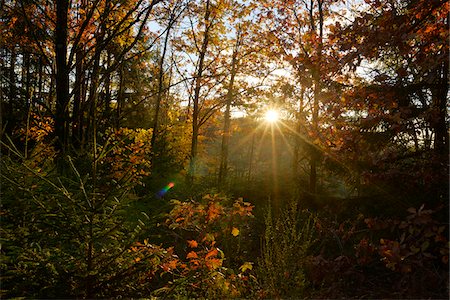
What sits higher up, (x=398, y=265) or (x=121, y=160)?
(x=121, y=160)

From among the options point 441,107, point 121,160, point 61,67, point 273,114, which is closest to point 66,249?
point 61,67

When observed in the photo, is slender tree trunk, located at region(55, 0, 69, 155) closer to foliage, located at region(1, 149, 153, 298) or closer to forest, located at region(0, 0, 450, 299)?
forest, located at region(0, 0, 450, 299)

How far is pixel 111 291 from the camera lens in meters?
2.95

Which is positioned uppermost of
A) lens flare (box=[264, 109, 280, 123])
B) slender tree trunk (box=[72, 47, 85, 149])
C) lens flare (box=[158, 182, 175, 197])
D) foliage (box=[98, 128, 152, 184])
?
lens flare (box=[264, 109, 280, 123])

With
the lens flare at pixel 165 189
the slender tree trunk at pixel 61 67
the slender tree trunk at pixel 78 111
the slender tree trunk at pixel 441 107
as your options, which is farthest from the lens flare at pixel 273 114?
the slender tree trunk at pixel 61 67

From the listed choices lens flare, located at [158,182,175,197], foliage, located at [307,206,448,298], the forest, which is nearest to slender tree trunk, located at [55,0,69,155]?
the forest

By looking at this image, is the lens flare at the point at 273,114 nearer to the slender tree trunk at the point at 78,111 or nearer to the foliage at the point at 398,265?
the slender tree trunk at the point at 78,111

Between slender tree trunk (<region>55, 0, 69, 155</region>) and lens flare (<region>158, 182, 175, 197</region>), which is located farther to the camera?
lens flare (<region>158, 182, 175, 197</region>)

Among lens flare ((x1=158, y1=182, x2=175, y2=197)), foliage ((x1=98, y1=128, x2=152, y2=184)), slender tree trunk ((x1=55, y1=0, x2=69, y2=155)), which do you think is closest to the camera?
foliage ((x1=98, y1=128, x2=152, y2=184))

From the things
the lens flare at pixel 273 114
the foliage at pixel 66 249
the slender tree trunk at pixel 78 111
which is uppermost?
the lens flare at pixel 273 114

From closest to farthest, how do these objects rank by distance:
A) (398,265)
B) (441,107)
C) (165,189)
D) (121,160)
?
(398,265) < (441,107) < (121,160) < (165,189)

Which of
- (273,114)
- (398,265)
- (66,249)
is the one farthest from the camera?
(273,114)

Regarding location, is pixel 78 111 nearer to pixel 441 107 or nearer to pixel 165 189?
pixel 441 107

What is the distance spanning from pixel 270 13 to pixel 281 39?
112 cm
